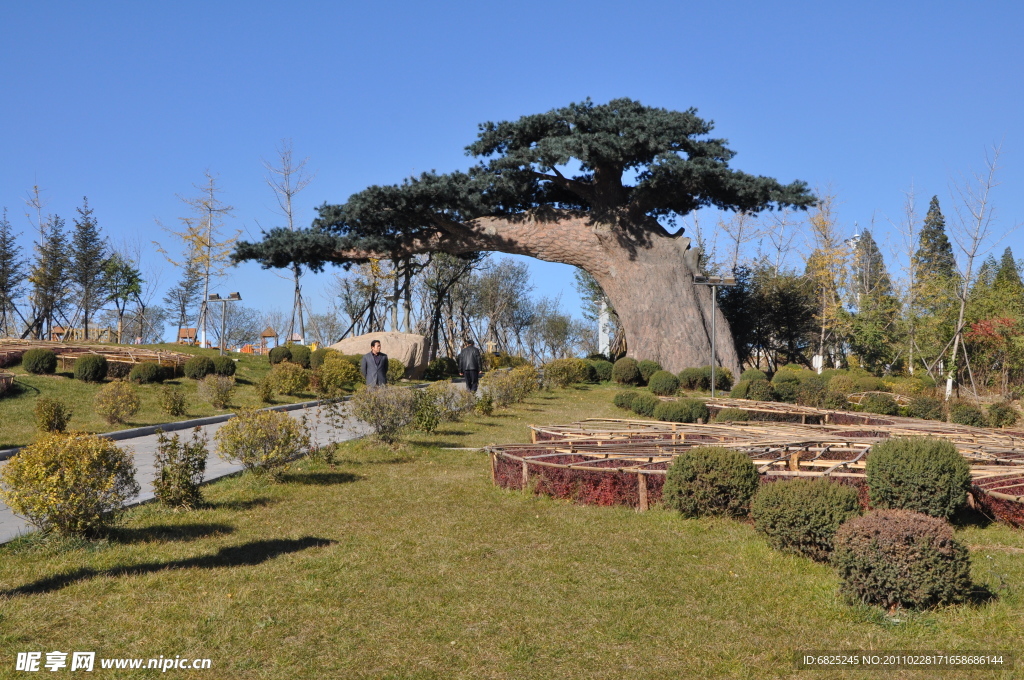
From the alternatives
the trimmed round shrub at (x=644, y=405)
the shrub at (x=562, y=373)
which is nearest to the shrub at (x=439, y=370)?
the shrub at (x=562, y=373)

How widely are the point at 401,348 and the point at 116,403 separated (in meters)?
10.5

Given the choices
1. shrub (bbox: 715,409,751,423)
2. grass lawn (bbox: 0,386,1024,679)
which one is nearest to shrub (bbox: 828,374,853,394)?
shrub (bbox: 715,409,751,423)

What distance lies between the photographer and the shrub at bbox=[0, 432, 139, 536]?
5.86 metres

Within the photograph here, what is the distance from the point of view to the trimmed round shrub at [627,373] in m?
23.6

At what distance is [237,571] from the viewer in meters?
5.53

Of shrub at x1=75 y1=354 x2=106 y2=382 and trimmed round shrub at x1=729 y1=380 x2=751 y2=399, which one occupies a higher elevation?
shrub at x1=75 y1=354 x2=106 y2=382

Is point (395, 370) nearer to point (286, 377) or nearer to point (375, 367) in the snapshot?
point (286, 377)

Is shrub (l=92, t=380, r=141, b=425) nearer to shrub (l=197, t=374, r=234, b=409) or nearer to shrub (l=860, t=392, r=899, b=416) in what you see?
shrub (l=197, t=374, r=234, b=409)

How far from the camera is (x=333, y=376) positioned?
19.0m

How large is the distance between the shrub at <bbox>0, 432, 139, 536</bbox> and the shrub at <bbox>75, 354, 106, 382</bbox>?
486 inches

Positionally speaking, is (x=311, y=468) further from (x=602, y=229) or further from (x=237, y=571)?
(x=602, y=229)

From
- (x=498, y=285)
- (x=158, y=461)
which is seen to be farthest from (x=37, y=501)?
(x=498, y=285)

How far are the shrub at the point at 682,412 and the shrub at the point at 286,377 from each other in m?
8.61

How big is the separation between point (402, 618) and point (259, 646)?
0.83 m
